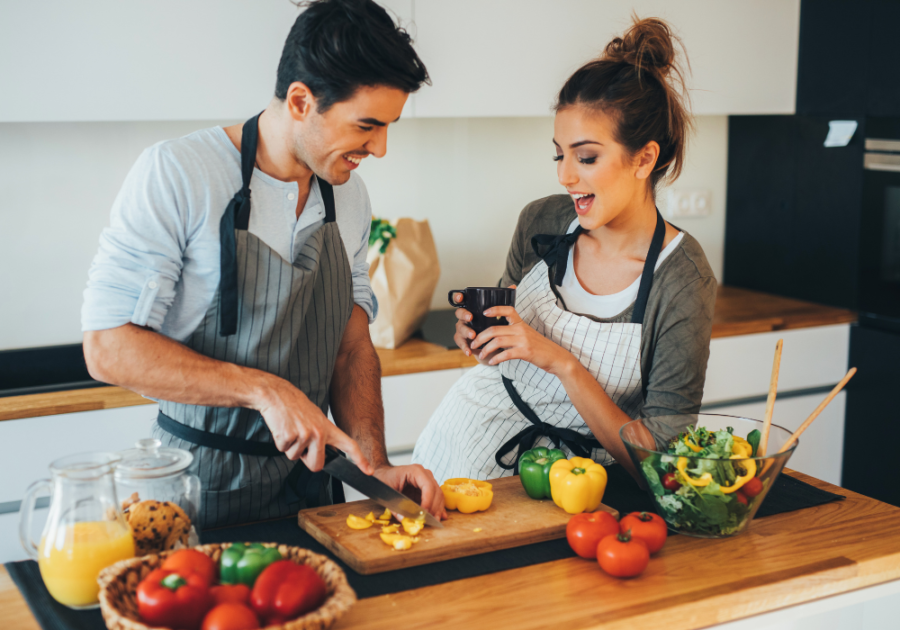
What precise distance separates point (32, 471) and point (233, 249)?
43.7 inches

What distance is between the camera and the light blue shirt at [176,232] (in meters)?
1.14

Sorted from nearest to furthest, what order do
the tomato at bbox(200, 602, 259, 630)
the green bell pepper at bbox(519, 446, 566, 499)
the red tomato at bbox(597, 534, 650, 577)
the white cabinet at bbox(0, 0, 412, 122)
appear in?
the tomato at bbox(200, 602, 259, 630) → the red tomato at bbox(597, 534, 650, 577) → the green bell pepper at bbox(519, 446, 566, 499) → the white cabinet at bbox(0, 0, 412, 122)

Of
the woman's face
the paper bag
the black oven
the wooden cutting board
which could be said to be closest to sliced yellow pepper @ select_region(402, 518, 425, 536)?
the wooden cutting board

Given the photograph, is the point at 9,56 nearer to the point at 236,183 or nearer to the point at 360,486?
the point at 236,183

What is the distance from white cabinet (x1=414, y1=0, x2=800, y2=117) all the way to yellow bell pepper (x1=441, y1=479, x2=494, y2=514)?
1369 mm

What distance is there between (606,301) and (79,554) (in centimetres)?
95

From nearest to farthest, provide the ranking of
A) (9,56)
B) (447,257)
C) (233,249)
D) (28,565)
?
1. (28,565)
2. (233,249)
3. (9,56)
4. (447,257)

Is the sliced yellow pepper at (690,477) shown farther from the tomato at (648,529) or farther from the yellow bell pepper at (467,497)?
the yellow bell pepper at (467,497)

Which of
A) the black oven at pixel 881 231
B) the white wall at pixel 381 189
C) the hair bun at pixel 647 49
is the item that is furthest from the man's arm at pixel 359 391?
the black oven at pixel 881 231

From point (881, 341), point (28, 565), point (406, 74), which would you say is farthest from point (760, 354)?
point (28, 565)

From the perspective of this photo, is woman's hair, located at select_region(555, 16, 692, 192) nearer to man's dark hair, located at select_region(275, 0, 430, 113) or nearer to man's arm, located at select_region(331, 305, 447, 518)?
man's dark hair, located at select_region(275, 0, 430, 113)

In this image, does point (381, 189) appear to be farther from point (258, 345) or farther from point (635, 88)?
point (258, 345)

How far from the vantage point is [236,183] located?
125cm

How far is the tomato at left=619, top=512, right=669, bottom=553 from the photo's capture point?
1.08 meters
